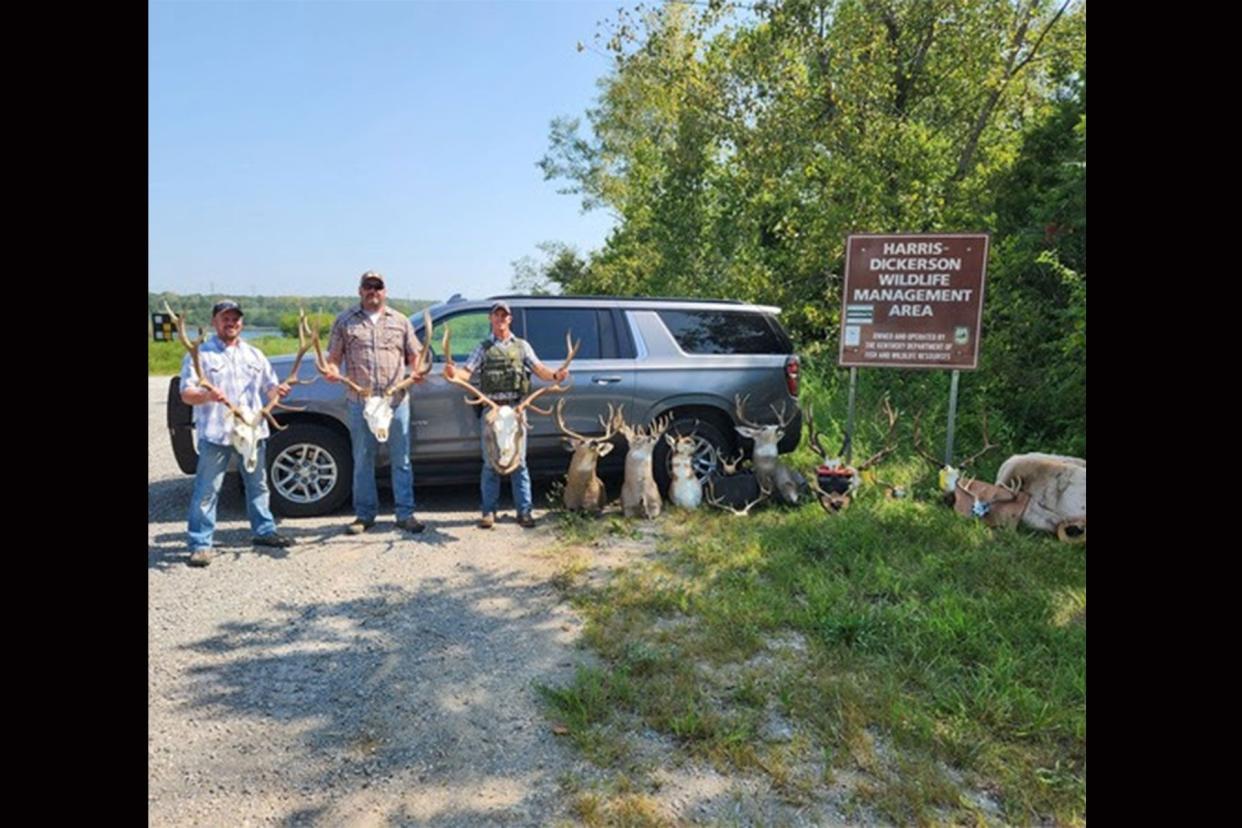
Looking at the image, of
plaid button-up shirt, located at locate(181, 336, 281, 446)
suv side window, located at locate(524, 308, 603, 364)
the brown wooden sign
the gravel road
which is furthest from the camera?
suv side window, located at locate(524, 308, 603, 364)

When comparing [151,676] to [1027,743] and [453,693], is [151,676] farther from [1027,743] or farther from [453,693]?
[1027,743]

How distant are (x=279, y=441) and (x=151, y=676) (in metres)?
2.64

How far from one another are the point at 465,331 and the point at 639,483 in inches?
83.7

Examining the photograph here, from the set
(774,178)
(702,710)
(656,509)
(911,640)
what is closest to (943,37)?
(774,178)

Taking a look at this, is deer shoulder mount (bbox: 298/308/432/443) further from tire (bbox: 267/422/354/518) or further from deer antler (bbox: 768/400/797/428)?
deer antler (bbox: 768/400/797/428)

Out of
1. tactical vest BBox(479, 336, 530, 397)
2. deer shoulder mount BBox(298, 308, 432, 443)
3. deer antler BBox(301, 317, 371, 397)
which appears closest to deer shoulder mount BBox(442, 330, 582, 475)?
tactical vest BBox(479, 336, 530, 397)

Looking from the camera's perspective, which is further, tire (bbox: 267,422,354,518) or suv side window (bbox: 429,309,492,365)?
suv side window (bbox: 429,309,492,365)

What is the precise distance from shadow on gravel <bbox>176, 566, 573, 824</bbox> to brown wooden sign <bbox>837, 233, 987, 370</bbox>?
4004 millimetres

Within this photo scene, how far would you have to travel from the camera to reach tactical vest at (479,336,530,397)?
5.79 meters

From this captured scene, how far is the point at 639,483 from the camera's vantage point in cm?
623

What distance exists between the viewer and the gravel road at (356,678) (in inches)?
105

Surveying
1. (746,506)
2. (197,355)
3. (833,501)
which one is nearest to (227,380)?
(197,355)

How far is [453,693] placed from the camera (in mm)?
3404

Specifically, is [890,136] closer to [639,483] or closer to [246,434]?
[639,483]
